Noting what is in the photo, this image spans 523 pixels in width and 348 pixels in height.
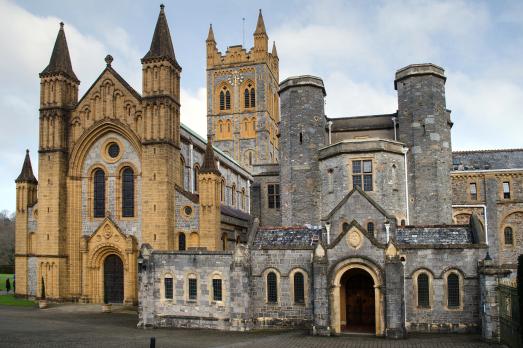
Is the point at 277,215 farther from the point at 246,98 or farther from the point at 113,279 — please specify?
the point at 246,98

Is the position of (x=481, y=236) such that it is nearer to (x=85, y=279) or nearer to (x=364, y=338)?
(x=364, y=338)

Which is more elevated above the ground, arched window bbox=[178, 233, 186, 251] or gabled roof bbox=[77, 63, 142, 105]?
gabled roof bbox=[77, 63, 142, 105]

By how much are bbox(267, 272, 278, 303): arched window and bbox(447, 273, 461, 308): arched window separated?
8438mm

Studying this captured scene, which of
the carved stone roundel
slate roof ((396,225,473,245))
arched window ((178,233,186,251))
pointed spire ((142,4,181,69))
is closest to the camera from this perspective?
the carved stone roundel

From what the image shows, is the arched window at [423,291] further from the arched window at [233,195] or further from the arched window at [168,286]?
the arched window at [233,195]

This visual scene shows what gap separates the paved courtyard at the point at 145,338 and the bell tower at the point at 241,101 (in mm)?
50160

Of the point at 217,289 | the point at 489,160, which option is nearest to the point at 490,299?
the point at 217,289

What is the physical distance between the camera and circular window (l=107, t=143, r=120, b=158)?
3969 cm

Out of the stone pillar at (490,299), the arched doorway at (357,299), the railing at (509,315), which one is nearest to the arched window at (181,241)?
the arched doorway at (357,299)

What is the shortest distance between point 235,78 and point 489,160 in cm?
4358

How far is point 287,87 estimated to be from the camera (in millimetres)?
39562

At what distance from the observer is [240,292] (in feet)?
90.1

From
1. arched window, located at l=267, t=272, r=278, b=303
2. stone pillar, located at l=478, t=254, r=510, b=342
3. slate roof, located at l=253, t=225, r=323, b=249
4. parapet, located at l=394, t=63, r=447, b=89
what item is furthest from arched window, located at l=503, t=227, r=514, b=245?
arched window, located at l=267, t=272, r=278, b=303

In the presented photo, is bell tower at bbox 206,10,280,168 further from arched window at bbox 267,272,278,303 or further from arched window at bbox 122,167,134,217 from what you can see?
arched window at bbox 267,272,278,303
